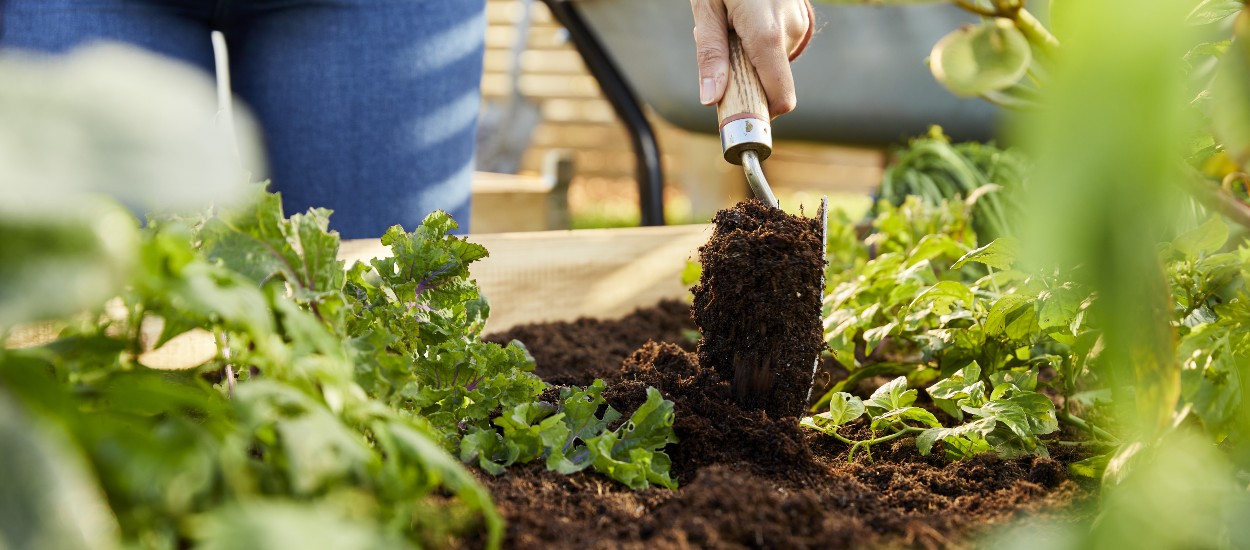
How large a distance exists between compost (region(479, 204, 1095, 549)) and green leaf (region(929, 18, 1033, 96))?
0.66 feet

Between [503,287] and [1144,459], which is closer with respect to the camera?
[1144,459]

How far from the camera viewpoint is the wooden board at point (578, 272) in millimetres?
1505

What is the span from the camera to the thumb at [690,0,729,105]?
100 centimetres

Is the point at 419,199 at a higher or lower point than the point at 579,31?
lower

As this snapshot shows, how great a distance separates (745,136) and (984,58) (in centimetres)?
24

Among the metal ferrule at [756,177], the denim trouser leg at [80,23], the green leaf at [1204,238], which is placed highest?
the denim trouser leg at [80,23]

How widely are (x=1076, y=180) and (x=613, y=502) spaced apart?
553 millimetres

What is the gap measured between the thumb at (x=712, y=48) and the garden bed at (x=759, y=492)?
0.94 feet

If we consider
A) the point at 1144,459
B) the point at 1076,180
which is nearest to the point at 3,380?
the point at 1076,180

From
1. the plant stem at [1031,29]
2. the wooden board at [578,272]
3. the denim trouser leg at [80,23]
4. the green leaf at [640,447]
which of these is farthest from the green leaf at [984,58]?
the denim trouser leg at [80,23]

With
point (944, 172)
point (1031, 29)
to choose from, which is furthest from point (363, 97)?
point (944, 172)

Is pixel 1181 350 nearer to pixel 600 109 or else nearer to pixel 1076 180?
pixel 1076 180

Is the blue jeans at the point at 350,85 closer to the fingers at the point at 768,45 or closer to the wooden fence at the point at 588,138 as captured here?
the fingers at the point at 768,45

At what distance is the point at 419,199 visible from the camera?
167 centimetres
